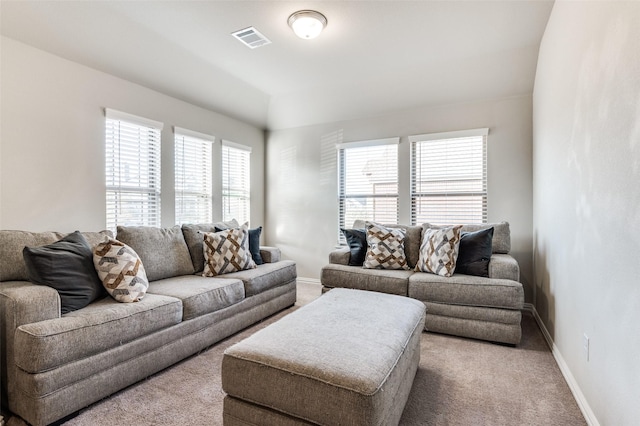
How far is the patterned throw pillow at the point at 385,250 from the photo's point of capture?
3.49 meters

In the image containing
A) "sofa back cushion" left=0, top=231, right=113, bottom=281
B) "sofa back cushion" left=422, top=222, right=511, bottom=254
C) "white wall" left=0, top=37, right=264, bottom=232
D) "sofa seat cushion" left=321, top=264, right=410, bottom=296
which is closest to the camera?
"sofa back cushion" left=0, top=231, right=113, bottom=281

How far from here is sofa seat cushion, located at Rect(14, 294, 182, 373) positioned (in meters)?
1.61

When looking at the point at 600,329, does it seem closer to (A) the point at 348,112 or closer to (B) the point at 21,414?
(B) the point at 21,414

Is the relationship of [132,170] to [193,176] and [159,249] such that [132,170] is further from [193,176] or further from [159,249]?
[159,249]

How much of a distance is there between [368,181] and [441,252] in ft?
5.71

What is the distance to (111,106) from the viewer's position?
311 centimetres

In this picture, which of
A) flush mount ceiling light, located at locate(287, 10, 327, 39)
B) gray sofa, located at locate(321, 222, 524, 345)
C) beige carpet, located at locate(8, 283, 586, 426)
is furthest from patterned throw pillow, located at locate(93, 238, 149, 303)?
flush mount ceiling light, located at locate(287, 10, 327, 39)

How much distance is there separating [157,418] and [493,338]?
260 cm

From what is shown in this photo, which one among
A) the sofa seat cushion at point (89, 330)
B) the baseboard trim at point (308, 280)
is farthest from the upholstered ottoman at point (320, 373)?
the baseboard trim at point (308, 280)

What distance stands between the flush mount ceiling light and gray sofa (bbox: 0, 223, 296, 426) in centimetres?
227

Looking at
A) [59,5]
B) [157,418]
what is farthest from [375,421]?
[59,5]

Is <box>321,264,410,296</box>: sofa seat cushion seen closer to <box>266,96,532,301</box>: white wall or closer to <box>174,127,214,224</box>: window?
<box>266,96,532,301</box>: white wall

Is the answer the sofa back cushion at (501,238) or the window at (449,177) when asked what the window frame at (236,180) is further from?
the sofa back cushion at (501,238)

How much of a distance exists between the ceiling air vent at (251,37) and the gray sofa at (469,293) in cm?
248
